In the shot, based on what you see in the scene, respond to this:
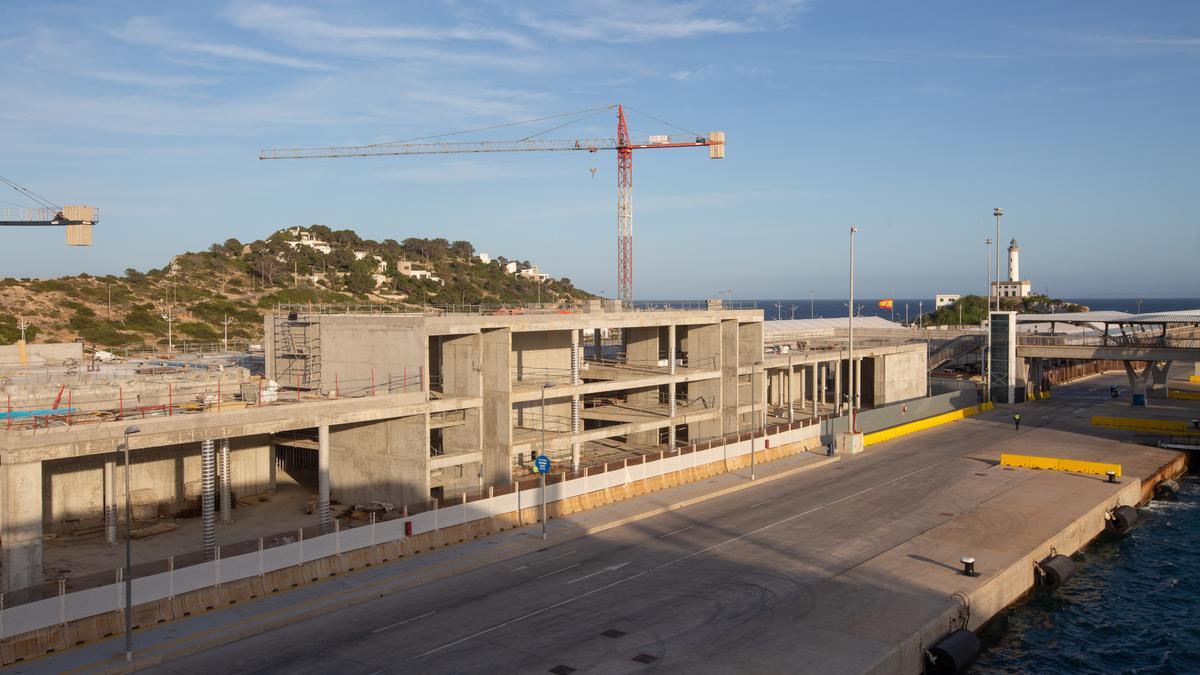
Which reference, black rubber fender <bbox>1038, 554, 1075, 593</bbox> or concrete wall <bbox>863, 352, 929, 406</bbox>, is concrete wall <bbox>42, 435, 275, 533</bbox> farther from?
concrete wall <bbox>863, 352, 929, 406</bbox>

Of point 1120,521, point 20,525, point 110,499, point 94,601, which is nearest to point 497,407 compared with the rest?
point 110,499

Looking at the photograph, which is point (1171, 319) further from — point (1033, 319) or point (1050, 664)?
point (1050, 664)

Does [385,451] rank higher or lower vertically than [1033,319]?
lower

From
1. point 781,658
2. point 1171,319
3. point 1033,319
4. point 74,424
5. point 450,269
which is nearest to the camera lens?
point 781,658

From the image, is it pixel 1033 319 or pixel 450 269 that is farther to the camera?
pixel 450 269

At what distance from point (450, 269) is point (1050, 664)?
162 metres

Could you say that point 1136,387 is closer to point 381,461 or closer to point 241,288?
point 381,461

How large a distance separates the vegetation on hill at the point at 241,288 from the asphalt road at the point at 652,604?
58416 mm

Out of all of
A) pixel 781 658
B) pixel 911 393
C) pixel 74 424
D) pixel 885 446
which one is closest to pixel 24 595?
pixel 74 424

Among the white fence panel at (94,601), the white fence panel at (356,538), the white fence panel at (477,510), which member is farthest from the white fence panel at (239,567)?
the white fence panel at (477,510)

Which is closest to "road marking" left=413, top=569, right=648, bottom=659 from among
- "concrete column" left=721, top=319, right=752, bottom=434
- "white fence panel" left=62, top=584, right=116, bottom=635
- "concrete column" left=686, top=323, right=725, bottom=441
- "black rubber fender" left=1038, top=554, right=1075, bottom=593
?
"white fence panel" left=62, top=584, right=116, bottom=635

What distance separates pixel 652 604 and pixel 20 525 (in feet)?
65.7

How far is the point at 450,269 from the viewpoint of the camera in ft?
596

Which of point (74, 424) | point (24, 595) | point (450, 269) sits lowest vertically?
point (24, 595)
